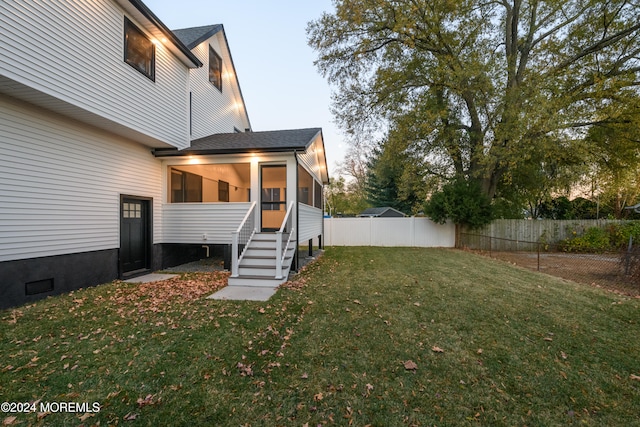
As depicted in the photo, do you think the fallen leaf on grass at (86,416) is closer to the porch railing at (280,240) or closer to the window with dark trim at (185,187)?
the porch railing at (280,240)

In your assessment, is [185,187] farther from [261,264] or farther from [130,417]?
[130,417]

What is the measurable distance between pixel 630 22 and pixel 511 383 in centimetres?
1647

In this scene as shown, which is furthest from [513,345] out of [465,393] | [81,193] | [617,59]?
[617,59]

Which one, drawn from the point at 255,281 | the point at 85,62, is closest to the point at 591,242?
the point at 255,281

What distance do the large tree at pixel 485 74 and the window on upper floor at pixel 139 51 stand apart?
810cm

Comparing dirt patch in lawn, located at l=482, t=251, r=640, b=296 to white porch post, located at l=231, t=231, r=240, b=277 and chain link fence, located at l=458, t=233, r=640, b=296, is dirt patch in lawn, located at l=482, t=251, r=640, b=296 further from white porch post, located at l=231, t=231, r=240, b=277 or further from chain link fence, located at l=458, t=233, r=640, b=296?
white porch post, located at l=231, t=231, r=240, b=277

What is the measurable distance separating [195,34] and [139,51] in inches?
177

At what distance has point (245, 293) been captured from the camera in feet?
18.7

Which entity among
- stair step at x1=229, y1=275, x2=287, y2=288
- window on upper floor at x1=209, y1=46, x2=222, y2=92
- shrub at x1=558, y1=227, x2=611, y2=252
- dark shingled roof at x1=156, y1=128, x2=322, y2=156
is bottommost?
stair step at x1=229, y1=275, x2=287, y2=288

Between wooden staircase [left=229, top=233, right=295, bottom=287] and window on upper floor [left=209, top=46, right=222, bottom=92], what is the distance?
7682 millimetres

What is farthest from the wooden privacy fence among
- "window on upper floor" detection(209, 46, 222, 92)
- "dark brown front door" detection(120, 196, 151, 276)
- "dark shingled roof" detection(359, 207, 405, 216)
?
"dark brown front door" detection(120, 196, 151, 276)

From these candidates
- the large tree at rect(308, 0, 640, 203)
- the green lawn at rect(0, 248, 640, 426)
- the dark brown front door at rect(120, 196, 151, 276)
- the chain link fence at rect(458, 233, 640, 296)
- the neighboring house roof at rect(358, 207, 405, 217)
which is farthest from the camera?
the neighboring house roof at rect(358, 207, 405, 217)

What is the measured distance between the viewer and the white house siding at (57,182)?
15.9 feet

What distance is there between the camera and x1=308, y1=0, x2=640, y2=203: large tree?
1091 centimetres
